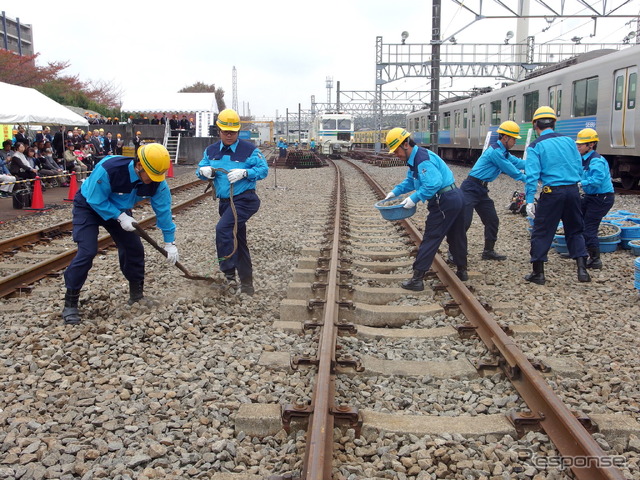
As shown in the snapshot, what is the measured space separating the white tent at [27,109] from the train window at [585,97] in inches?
536

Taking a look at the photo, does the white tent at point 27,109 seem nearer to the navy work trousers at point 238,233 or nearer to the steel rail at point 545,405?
the navy work trousers at point 238,233

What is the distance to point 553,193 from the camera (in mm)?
6656

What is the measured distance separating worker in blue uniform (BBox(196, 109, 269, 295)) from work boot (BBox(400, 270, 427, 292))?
1611 mm

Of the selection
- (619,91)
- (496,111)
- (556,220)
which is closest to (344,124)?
(496,111)

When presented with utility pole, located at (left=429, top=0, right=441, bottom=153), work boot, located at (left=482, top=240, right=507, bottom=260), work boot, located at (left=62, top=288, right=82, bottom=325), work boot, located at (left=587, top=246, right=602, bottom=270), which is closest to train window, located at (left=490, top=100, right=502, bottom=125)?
utility pole, located at (left=429, top=0, right=441, bottom=153)

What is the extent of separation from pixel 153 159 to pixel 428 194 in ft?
8.96

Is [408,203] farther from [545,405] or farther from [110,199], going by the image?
[545,405]

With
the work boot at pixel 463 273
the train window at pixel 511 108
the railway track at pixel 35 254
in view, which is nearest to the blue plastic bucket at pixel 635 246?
the work boot at pixel 463 273

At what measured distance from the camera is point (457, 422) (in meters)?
3.45

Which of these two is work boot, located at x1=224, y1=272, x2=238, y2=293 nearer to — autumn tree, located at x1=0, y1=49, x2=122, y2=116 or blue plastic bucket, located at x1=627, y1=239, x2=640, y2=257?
blue plastic bucket, located at x1=627, y1=239, x2=640, y2=257

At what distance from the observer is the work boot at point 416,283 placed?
20.6 feet

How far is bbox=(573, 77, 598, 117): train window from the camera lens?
1496cm

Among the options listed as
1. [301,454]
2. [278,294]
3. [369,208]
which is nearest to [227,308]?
[278,294]

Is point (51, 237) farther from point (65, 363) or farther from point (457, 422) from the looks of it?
point (457, 422)
